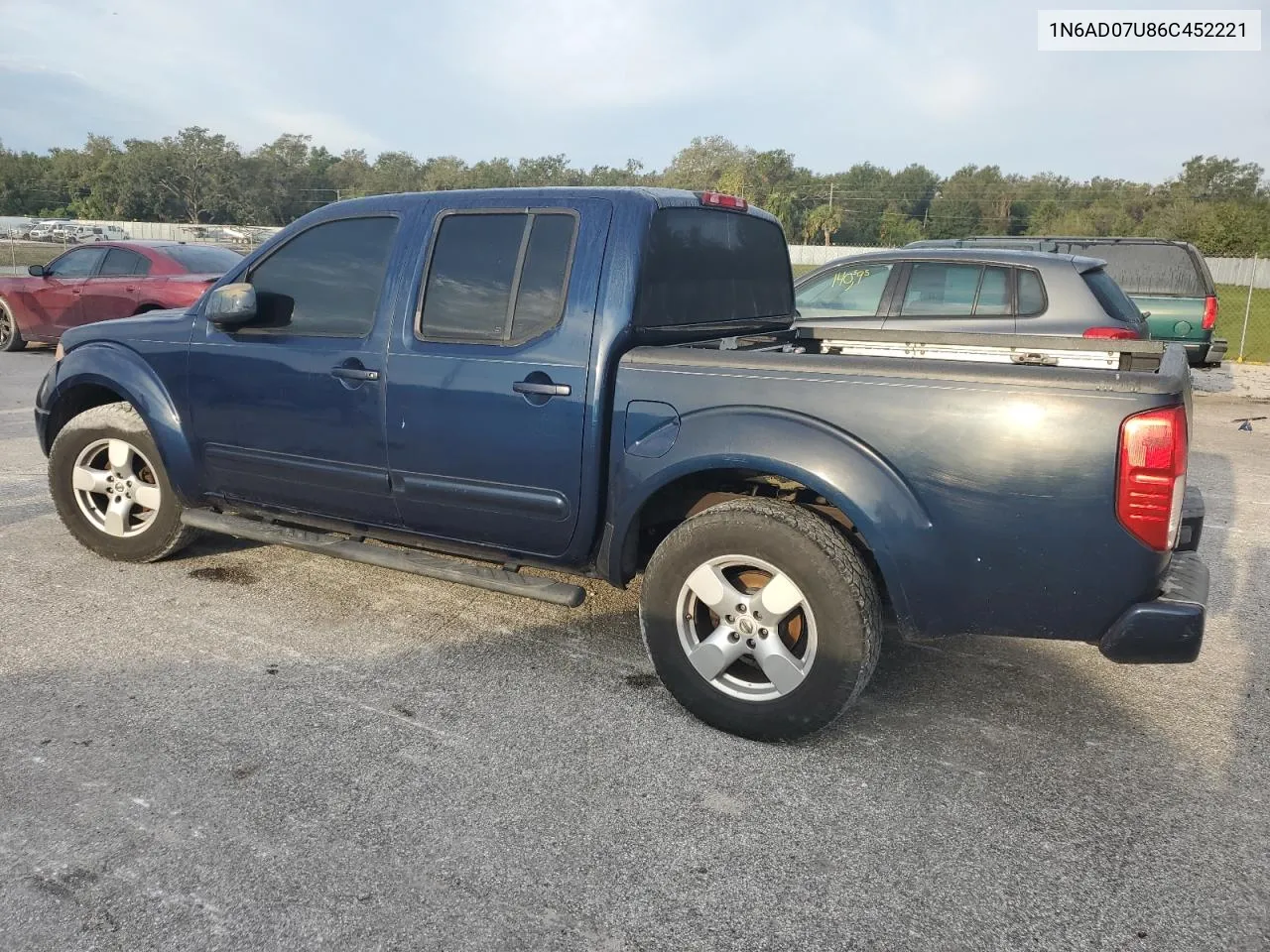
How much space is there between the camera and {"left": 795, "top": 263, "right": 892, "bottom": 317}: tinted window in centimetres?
809

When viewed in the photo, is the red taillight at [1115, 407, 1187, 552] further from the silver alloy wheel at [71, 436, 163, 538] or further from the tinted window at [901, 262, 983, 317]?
the tinted window at [901, 262, 983, 317]

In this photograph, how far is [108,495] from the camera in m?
4.79

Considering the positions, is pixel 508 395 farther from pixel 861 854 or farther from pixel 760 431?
pixel 861 854

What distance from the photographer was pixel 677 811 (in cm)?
280

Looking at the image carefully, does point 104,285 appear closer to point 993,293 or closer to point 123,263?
point 123,263

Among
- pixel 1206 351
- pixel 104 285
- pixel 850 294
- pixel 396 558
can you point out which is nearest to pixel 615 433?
pixel 396 558

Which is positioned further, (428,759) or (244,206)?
(244,206)

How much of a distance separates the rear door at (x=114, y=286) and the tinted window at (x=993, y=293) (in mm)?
9613

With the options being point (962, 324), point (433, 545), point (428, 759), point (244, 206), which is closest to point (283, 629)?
point (433, 545)

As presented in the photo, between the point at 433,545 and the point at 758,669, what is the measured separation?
1.46 metres

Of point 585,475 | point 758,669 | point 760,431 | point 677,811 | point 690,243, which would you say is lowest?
point 677,811

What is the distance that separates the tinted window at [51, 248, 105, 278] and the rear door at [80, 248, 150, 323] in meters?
0.15

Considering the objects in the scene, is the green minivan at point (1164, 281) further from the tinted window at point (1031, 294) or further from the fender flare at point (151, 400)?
the fender flare at point (151, 400)

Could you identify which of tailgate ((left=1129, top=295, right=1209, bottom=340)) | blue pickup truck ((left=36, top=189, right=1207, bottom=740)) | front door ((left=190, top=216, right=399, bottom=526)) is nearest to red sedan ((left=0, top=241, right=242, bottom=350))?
blue pickup truck ((left=36, top=189, right=1207, bottom=740))
